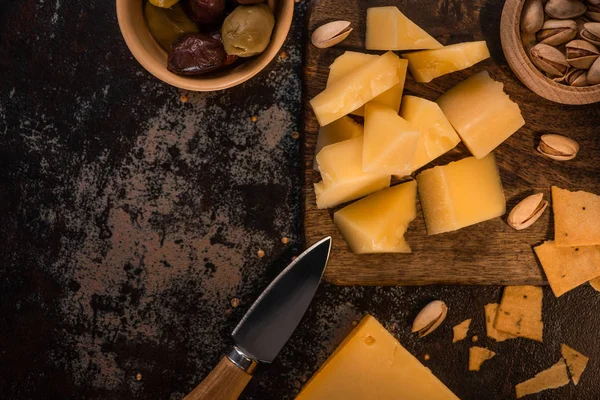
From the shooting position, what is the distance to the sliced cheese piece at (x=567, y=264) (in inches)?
49.2

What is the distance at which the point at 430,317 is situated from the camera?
1314mm

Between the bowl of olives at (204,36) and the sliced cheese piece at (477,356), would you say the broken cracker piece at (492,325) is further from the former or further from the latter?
the bowl of olives at (204,36)

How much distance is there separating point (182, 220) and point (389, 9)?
67 cm

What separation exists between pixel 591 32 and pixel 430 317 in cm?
71

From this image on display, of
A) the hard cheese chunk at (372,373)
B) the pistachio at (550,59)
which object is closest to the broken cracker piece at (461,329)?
the hard cheese chunk at (372,373)

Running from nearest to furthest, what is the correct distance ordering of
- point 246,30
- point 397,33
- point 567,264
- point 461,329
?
point 246,30 < point 397,33 < point 567,264 < point 461,329

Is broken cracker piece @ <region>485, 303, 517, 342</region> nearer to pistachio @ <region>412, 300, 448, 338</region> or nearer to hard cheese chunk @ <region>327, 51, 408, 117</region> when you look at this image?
pistachio @ <region>412, 300, 448, 338</region>

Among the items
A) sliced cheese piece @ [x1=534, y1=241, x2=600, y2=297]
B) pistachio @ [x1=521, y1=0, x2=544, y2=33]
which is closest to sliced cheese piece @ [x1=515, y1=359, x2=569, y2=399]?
sliced cheese piece @ [x1=534, y1=241, x2=600, y2=297]

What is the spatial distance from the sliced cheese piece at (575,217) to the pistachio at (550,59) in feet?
0.87

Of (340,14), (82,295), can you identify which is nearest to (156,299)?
(82,295)

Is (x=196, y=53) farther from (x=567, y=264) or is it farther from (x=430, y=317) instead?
(x=567, y=264)

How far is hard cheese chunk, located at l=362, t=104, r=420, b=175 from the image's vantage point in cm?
110


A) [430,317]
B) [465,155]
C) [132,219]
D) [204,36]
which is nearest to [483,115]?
[465,155]

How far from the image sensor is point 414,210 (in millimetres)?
1214
